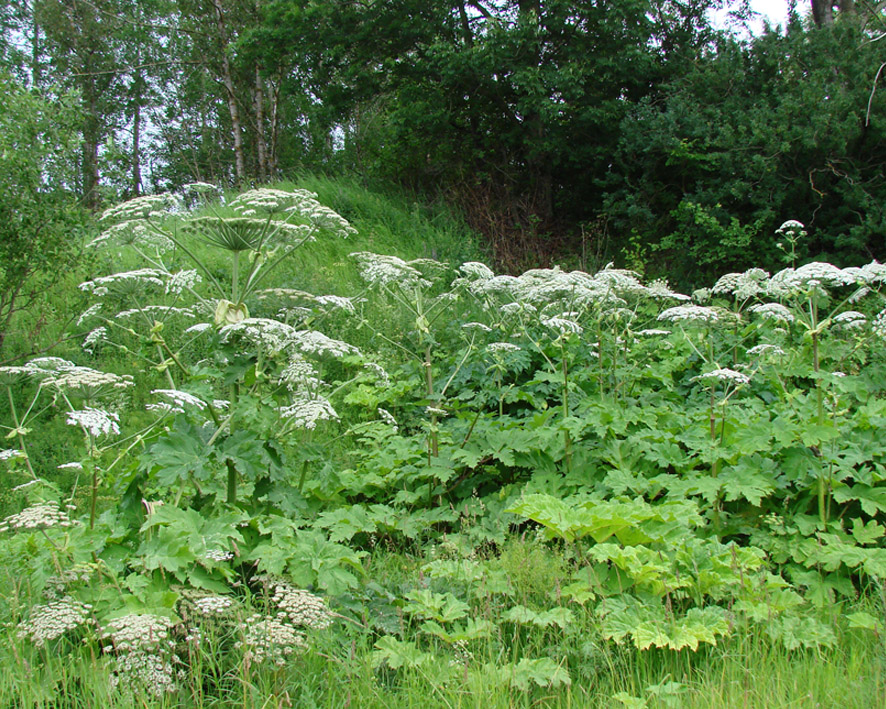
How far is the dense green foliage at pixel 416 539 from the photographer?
7.35ft

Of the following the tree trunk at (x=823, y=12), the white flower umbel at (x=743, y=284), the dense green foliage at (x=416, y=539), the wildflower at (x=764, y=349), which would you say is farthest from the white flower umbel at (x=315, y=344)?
the tree trunk at (x=823, y=12)

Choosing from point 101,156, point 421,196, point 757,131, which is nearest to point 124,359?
point 101,156

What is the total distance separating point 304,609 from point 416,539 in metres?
1.32

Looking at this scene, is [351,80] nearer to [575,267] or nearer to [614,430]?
[575,267]

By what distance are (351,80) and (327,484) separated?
41.8 feet

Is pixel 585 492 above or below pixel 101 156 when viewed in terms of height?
below

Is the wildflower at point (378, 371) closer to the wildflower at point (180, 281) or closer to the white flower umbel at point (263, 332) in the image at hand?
the white flower umbel at point (263, 332)

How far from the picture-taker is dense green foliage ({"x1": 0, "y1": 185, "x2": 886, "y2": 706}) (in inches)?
88.2

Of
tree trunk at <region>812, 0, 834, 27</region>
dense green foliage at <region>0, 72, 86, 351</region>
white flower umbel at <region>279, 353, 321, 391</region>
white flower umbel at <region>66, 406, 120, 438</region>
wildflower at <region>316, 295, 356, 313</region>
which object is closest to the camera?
white flower umbel at <region>66, 406, 120, 438</region>

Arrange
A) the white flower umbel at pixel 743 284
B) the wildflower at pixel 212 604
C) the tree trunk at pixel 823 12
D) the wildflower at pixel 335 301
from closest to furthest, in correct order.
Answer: the wildflower at pixel 212 604, the wildflower at pixel 335 301, the white flower umbel at pixel 743 284, the tree trunk at pixel 823 12

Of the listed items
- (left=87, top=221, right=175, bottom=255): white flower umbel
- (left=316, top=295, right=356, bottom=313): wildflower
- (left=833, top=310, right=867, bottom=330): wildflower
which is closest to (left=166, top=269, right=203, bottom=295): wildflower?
(left=87, top=221, right=175, bottom=255): white flower umbel

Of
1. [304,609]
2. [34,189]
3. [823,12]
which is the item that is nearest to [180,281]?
[304,609]

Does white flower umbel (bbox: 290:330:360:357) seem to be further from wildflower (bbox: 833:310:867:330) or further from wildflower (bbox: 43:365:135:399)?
wildflower (bbox: 833:310:867:330)

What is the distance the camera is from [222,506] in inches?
116
